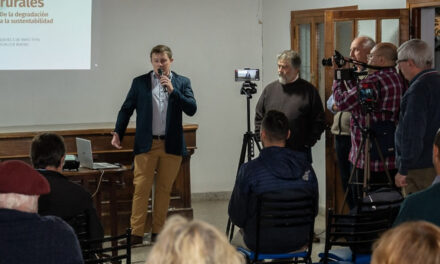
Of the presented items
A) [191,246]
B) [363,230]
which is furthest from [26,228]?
[363,230]

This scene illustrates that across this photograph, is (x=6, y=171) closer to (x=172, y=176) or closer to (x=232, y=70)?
(x=172, y=176)

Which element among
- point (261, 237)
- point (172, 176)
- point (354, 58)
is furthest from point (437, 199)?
point (172, 176)

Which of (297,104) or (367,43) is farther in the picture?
(297,104)

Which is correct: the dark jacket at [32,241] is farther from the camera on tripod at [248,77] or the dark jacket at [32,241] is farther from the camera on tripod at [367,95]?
the camera on tripod at [248,77]

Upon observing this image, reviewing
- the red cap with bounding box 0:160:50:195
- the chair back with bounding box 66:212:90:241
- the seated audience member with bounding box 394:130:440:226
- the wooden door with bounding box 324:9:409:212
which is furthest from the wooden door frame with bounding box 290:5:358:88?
the red cap with bounding box 0:160:50:195

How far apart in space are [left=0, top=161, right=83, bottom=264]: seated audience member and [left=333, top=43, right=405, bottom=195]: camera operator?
2835mm

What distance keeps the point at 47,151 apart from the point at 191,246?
8.15ft

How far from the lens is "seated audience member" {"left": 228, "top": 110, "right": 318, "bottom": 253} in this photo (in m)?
4.11

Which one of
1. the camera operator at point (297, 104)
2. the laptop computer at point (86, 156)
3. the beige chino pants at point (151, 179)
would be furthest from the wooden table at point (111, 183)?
the camera operator at point (297, 104)

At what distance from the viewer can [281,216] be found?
4070 millimetres

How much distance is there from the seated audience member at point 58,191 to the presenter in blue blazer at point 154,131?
1.89m

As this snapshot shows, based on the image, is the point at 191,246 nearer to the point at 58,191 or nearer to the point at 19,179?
the point at 19,179

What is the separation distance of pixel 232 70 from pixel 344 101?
2950mm

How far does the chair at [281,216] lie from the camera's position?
13.3 ft
